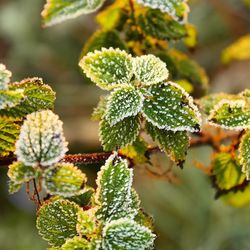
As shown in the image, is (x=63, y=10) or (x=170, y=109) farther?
(x=63, y=10)

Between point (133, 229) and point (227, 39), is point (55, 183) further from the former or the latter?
point (227, 39)

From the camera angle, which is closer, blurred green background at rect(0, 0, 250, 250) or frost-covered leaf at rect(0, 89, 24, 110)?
frost-covered leaf at rect(0, 89, 24, 110)

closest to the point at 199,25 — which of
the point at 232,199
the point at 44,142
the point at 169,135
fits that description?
the point at 232,199

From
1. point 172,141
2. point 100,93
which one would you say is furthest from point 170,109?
point 100,93

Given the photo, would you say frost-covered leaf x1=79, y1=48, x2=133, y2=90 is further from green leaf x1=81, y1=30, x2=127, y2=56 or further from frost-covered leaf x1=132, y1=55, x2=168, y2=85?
green leaf x1=81, y1=30, x2=127, y2=56

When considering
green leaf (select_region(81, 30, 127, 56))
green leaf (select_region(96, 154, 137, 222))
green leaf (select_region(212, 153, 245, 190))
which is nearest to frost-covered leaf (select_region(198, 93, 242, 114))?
green leaf (select_region(212, 153, 245, 190))

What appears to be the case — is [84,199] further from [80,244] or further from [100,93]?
[100,93]

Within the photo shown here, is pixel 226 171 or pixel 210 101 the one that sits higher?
pixel 210 101
